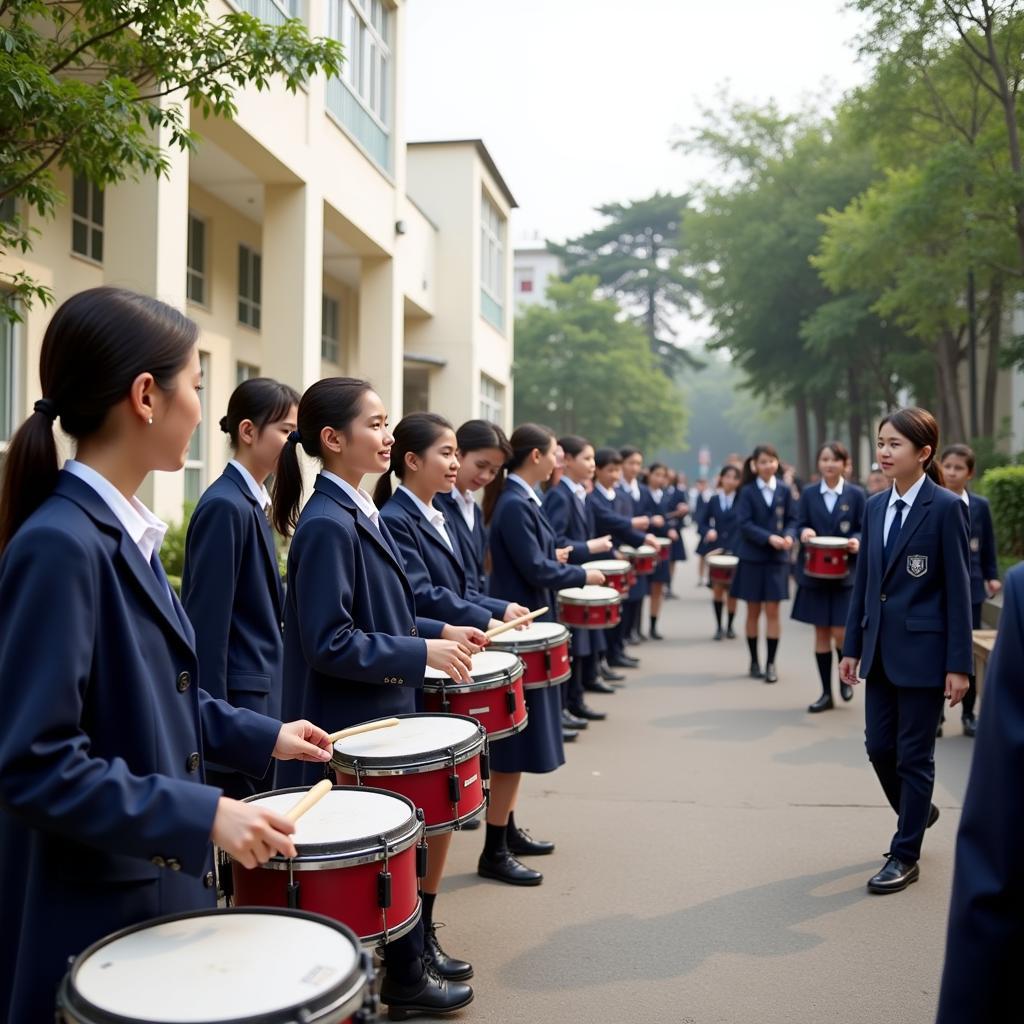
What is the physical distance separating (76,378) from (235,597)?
1623mm

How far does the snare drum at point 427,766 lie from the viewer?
3.12 meters

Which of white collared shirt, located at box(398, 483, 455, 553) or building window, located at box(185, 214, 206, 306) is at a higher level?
building window, located at box(185, 214, 206, 306)

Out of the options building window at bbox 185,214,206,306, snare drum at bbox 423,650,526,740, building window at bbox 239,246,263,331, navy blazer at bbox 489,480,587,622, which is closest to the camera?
snare drum at bbox 423,650,526,740

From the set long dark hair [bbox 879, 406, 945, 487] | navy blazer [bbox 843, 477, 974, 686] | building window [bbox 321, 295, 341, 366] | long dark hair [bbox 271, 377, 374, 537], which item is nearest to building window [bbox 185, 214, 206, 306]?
building window [bbox 321, 295, 341, 366]

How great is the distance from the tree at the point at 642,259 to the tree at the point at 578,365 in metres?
15.8

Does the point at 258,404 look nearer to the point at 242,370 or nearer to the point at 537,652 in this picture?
the point at 537,652

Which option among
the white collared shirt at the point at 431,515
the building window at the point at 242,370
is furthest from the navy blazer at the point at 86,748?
the building window at the point at 242,370

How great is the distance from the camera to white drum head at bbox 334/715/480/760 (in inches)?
125

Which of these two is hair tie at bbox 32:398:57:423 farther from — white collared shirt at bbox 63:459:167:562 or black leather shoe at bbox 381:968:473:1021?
black leather shoe at bbox 381:968:473:1021

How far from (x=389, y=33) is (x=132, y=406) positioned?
60.4 ft

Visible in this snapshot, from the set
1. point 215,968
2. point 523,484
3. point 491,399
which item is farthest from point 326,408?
point 491,399

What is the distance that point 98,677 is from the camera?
1.87 meters

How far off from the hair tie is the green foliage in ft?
40.3

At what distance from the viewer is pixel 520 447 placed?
20.7 feet
